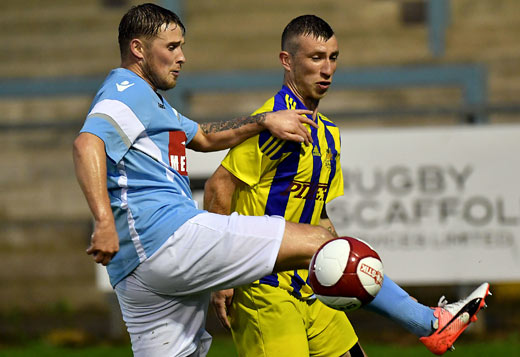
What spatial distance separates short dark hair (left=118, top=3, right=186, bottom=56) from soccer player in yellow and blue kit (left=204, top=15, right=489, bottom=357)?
29.4 inches

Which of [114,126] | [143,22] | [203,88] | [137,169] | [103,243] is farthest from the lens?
[203,88]

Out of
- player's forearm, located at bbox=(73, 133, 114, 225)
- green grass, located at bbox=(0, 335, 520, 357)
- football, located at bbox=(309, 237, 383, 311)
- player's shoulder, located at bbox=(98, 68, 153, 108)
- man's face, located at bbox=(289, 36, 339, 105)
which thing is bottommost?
green grass, located at bbox=(0, 335, 520, 357)

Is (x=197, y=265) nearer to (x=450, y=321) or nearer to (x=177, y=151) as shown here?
(x=177, y=151)

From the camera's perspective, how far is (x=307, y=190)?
Answer: 4.16m

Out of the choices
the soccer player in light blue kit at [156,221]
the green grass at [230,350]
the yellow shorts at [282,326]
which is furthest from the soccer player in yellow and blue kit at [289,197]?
the green grass at [230,350]

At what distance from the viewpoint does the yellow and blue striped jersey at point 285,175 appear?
4055 mm

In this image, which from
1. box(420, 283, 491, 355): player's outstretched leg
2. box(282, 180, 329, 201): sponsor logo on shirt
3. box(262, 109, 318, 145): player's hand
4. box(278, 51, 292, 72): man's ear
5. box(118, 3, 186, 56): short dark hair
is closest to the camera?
box(118, 3, 186, 56): short dark hair

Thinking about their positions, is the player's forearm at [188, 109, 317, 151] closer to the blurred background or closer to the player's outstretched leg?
the player's outstretched leg

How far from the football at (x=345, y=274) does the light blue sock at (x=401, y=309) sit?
0.64 feet

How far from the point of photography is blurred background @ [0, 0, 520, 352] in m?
8.69

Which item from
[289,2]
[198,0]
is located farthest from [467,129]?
[198,0]

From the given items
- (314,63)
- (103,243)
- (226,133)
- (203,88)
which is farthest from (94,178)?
(203,88)

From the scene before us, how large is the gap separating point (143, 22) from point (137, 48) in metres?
0.11

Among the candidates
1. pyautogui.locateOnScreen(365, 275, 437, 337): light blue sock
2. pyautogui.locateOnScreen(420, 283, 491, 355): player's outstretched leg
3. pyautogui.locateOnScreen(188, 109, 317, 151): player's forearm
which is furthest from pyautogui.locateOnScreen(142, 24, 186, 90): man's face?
pyautogui.locateOnScreen(420, 283, 491, 355): player's outstretched leg
